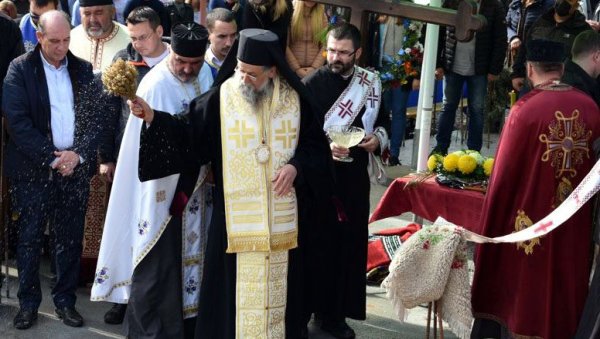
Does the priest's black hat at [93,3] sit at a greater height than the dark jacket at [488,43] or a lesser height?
greater

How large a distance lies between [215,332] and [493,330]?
1811 millimetres

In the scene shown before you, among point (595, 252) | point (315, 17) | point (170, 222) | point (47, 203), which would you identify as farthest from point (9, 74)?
point (595, 252)

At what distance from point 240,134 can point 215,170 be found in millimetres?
343

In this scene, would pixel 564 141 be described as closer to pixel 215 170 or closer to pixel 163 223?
pixel 215 170

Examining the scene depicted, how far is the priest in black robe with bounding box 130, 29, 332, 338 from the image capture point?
5.61 m

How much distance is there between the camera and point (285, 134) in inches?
224

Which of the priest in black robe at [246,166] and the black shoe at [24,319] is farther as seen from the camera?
the black shoe at [24,319]

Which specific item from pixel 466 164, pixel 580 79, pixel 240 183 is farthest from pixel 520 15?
pixel 240 183

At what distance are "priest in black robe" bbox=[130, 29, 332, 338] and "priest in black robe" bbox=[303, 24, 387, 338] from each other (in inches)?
30.8

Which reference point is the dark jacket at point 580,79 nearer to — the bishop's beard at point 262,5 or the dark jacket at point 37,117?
the dark jacket at point 37,117

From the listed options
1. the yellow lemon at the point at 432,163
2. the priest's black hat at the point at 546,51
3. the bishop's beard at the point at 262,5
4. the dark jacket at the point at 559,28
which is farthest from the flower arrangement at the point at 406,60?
the priest's black hat at the point at 546,51

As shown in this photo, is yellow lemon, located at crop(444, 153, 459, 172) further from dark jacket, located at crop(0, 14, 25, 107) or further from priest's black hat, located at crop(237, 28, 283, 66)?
dark jacket, located at crop(0, 14, 25, 107)

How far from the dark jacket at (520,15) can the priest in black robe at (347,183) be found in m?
5.00

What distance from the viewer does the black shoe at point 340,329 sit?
266 inches
